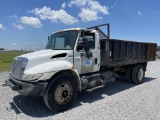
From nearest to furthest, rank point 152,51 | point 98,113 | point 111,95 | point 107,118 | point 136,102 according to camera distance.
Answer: point 107,118
point 98,113
point 136,102
point 111,95
point 152,51

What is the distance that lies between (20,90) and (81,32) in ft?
8.85

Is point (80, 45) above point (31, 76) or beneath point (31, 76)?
above

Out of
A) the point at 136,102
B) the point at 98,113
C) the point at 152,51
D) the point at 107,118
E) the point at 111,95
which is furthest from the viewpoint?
the point at 152,51

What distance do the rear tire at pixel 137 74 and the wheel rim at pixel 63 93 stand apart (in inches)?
179

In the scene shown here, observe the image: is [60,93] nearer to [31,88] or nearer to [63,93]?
[63,93]

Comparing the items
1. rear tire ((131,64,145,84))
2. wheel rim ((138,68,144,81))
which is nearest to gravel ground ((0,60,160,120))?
rear tire ((131,64,145,84))

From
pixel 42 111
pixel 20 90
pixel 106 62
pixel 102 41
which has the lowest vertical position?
pixel 42 111

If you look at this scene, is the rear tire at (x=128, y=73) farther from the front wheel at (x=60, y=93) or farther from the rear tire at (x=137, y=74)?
the front wheel at (x=60, y=93)

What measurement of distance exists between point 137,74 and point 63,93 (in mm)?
5031

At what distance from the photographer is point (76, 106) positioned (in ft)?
17.4

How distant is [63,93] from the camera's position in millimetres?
4926

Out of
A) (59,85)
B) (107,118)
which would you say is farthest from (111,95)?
(59,85)

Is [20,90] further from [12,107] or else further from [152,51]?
[152,51]

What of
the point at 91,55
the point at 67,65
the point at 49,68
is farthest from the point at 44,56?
the point at 91,55
